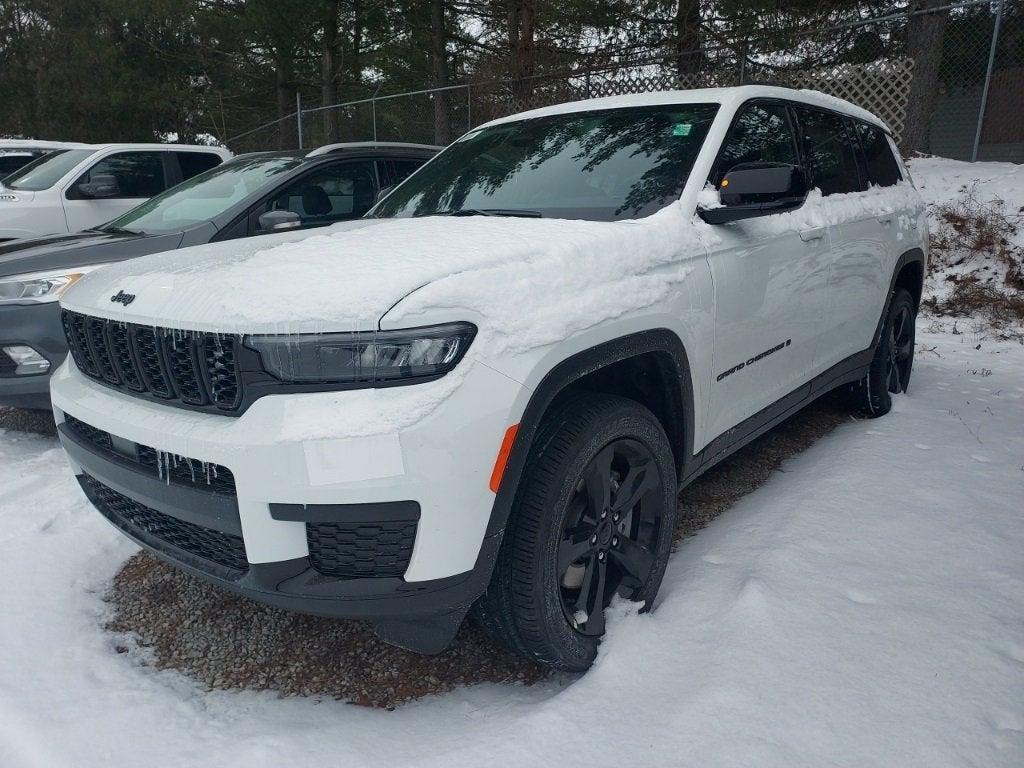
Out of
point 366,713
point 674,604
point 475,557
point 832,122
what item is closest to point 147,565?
point 366,713

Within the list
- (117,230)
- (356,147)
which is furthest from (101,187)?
(356,147)

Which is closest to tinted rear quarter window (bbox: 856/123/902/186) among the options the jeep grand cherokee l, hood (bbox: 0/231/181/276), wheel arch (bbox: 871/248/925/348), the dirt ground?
wheel arch (bbox: 871/248/925/348)

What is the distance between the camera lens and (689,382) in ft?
8.65

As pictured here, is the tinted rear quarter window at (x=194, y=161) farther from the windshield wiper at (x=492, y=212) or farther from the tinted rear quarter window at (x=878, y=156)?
the tinted rear quarter window at (x=878, y=156)

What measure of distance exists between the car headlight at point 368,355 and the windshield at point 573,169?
1.11m

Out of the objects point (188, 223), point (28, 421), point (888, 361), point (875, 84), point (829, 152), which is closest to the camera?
point (829, 152)

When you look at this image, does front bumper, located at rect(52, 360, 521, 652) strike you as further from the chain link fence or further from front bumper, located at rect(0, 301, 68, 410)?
the chain link fence

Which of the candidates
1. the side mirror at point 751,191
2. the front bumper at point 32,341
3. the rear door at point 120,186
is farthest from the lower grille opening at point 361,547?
the rear door at point 120,186

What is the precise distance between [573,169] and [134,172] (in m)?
6.81

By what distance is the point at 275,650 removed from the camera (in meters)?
2.58

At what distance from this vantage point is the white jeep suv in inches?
72.9

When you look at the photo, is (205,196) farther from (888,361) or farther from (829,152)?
(888,361)

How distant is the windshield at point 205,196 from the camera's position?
523cm

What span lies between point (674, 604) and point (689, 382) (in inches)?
29.4
